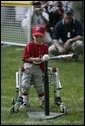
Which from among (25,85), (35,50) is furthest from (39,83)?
(35,50)

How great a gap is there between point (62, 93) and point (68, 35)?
397 centimetres

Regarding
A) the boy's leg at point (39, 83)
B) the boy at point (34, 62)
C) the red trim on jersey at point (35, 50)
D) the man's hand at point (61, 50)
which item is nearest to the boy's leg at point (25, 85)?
the boy at point (34, 62)

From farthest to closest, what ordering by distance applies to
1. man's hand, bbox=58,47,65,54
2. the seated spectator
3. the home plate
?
the seated spectator < man's hand, bbox=58,47,65,54 < the home plate

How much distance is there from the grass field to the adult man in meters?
0.46

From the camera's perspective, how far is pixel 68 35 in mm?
12070

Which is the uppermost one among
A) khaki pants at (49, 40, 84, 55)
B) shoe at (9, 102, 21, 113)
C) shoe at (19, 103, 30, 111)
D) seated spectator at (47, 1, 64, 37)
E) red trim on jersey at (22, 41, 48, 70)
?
red trim on jersey at (22, 41, 48, 70)

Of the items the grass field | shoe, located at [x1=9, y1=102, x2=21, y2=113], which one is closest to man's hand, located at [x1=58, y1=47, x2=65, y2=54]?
the grass field

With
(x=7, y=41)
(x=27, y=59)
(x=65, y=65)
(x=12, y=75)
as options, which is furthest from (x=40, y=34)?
(x=7, y=41)

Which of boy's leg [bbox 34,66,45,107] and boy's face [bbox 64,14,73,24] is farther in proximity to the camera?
boy's face [bbox 64,14,73,24]

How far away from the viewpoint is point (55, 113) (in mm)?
6898

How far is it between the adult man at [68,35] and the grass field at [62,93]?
46cm

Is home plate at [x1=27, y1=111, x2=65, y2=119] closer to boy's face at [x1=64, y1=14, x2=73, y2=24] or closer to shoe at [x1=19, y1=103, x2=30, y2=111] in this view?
shoe at [x1=19, y1=103, x2=30, y2=111]

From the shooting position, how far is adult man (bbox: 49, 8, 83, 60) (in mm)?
11839

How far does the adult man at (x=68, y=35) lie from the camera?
11839mm
